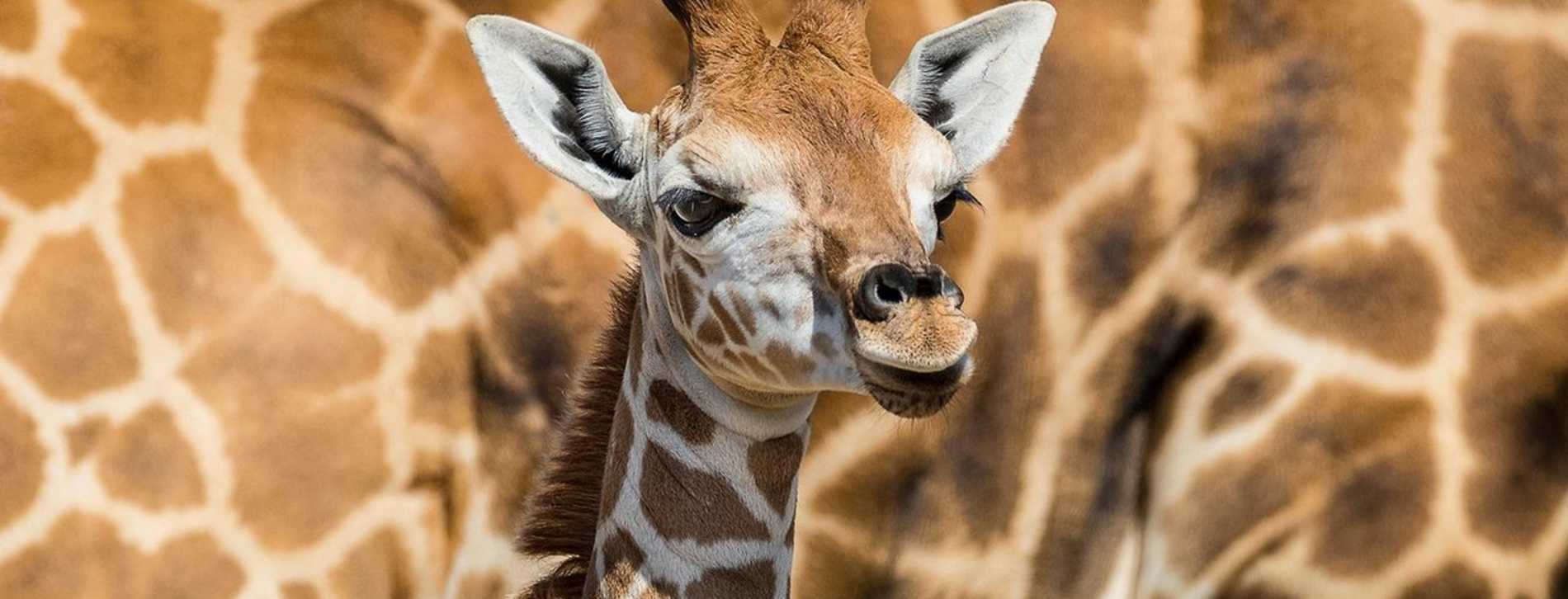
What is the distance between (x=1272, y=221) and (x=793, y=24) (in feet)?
4.79

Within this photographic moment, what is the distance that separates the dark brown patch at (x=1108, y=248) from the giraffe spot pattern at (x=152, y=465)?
177 cm

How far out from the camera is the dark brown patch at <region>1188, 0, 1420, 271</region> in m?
4.16

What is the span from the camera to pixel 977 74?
3.32m

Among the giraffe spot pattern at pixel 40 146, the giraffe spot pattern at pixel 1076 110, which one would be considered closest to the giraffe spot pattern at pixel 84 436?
the giraffe spot pattern at pixel 40 146

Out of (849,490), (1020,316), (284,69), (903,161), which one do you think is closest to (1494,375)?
(1020,316)

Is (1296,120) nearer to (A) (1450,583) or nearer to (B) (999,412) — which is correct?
(B) (999,412)

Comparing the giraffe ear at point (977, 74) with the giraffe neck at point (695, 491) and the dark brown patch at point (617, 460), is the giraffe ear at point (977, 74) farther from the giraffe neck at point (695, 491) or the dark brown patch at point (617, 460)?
the dark brown patch at point (617, 460)

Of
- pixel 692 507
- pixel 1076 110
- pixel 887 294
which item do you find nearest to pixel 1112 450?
pixel 1076 110

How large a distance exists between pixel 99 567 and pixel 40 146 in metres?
0.80

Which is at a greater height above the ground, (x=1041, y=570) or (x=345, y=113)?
(x=345, y=113)

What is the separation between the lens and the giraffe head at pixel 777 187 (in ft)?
8.94

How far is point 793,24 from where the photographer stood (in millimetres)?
3113

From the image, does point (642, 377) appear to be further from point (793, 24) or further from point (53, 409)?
point (53, 409)

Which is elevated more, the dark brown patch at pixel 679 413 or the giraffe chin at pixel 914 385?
the giraffe chin at pixel 914 385
